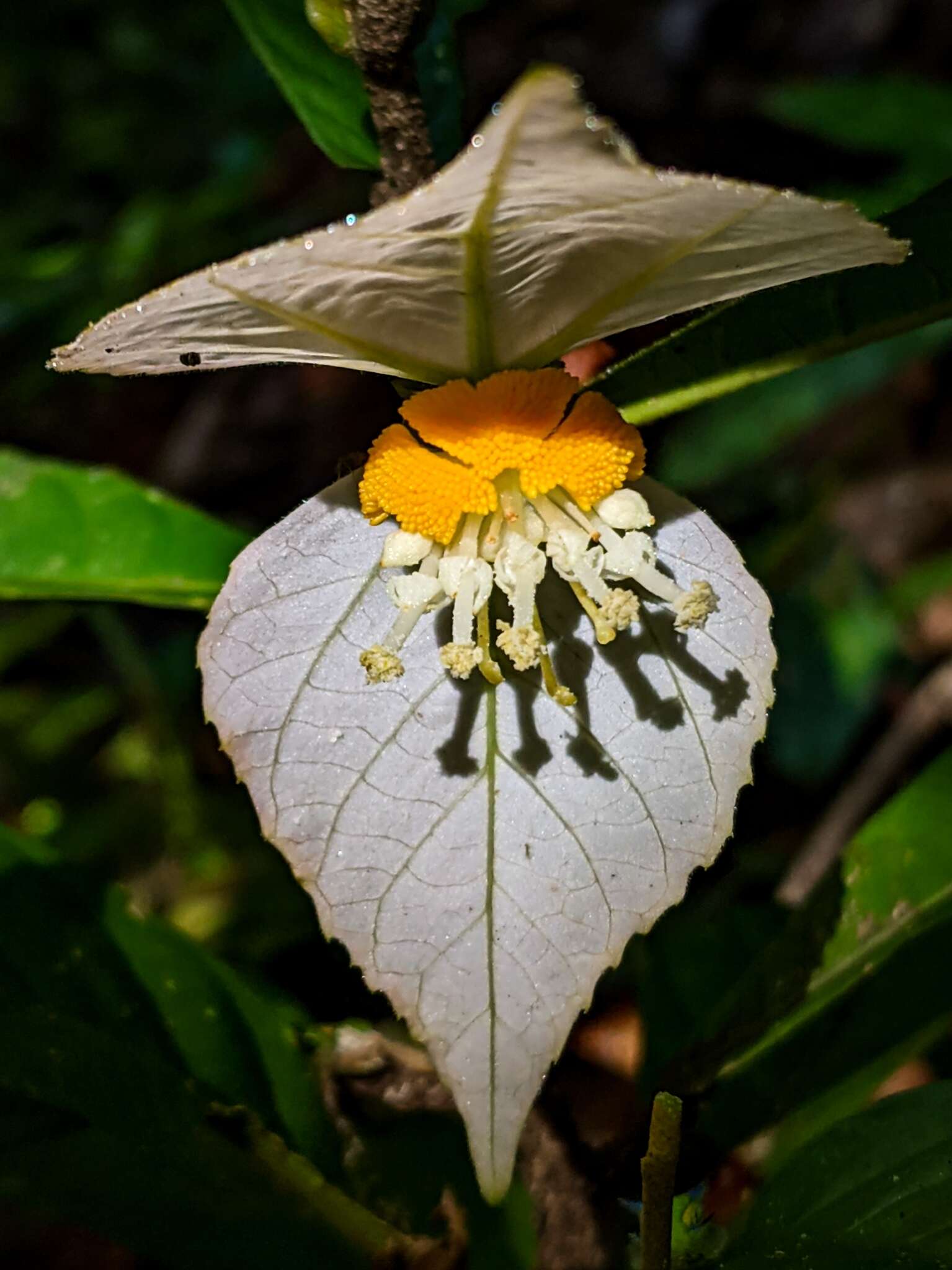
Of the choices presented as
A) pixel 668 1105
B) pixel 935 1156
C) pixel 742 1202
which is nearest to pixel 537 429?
pixel 668 1105

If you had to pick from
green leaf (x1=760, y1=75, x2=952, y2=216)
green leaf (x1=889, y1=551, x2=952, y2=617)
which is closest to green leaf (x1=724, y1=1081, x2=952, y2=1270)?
green leaf (x1=889, y1=551, x2=952, y2=617)

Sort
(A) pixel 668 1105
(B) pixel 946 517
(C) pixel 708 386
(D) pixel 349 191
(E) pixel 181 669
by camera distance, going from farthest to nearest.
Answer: (D) pixel 349 191, (B) pixel 946 517, (E) pixel 181 669, (C) pixel 708 386, (A) pixel 668 1105

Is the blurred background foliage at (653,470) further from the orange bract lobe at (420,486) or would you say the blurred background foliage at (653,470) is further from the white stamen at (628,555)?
the white stamen at (628,555)

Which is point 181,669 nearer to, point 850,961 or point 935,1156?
point 850,961

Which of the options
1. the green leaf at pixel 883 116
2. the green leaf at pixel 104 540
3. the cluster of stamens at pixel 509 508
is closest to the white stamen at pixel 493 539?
the cluster of stamens at pixel 509 508

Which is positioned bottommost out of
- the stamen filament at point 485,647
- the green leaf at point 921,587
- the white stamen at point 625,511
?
the green leaf at point 921,587

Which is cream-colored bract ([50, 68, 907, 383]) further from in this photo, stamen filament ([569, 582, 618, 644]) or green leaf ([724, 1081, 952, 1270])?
green leaf ([724, 1081, 952, 1270])
